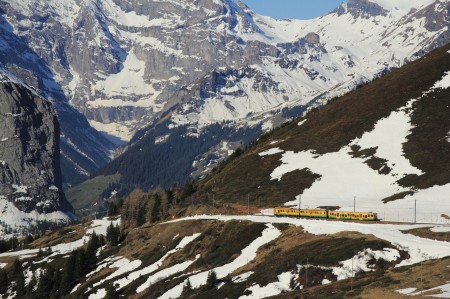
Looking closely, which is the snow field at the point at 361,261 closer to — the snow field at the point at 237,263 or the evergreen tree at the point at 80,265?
the snow field at the point at 237,263

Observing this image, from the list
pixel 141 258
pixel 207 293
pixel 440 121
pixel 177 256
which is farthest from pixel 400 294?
pixel 440 121

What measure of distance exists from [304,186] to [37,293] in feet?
210

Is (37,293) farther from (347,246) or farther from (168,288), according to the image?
(347,246)

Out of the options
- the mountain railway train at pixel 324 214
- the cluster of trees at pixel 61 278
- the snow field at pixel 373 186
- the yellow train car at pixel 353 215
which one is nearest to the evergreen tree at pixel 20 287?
the cluster of trees at pixel 61 278

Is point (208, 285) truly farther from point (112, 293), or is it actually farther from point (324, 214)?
point (324, 214)

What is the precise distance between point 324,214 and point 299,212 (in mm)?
5629

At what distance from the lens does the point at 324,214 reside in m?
155

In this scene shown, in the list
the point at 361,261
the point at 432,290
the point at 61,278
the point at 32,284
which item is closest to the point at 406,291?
the point at 432,290

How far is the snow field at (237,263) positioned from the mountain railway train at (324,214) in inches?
622

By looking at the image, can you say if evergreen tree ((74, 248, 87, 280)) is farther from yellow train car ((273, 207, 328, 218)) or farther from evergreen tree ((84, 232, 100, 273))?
yellow train car ((273, 207, 328, 218))

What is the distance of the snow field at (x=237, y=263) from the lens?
124812 millimetres

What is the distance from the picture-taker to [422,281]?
8931 centimetres

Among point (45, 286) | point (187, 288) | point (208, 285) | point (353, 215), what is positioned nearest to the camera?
point (208, 285)

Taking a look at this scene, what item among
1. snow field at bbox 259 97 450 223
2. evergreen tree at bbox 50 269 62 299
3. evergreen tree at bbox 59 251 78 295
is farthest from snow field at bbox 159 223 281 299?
evergreen tree at bbox 50 269 62 299
